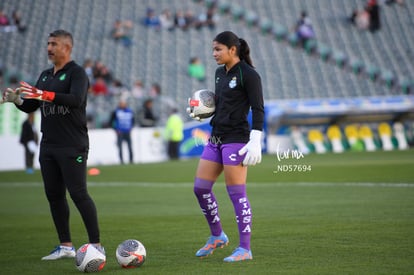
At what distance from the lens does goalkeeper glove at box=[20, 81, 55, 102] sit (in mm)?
8445

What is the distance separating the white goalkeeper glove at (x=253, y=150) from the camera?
8578 mm

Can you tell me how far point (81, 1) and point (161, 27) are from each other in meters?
4.00

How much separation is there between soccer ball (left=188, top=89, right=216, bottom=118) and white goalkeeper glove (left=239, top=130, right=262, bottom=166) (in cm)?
69

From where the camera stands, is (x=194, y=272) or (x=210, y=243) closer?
(x=194, y=272)

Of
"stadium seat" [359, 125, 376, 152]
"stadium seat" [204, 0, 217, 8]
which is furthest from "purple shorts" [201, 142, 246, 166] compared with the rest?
"stadium seat" [204, 0, 217, 8]

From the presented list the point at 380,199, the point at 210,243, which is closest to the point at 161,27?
the point at 380,199

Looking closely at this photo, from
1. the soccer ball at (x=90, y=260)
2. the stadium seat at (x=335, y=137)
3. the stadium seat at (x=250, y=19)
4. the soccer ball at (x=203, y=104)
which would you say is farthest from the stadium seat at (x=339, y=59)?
the soccer ball at (x=90, y=260)

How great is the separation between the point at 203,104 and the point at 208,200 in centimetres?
105

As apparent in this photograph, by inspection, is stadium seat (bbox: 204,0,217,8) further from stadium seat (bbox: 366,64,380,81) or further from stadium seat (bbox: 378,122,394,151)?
stadium seat (bbox: 378,122,394,151)

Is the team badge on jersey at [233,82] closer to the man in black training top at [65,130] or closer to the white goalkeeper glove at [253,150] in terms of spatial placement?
the white goalkeeper glove at [253,150]

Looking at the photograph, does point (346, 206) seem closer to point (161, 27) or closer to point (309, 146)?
point (309, 146)

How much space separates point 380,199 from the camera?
14.6m

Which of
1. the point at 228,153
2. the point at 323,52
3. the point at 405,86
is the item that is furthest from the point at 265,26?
the point at 228,153

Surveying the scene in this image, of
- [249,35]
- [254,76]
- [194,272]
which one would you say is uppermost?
[249,35]
